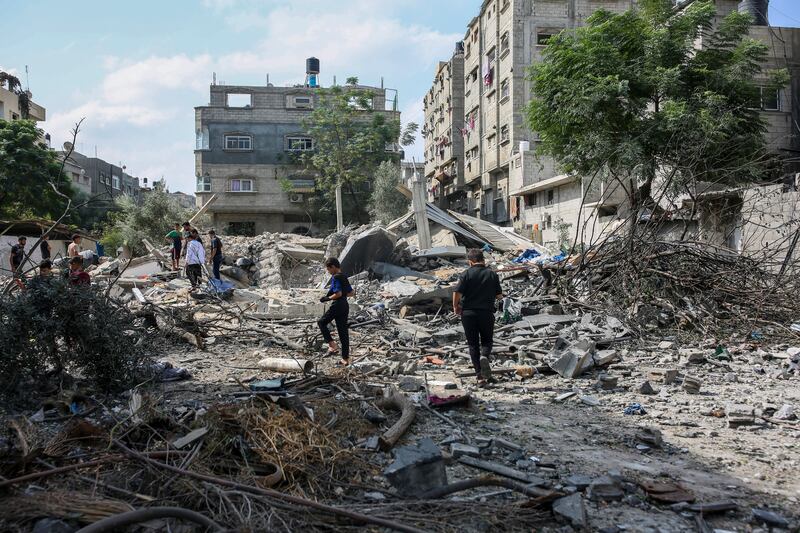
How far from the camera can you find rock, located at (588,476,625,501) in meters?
3.19

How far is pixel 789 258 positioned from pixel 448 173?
34.8 metres

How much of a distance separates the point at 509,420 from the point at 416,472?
6.33 feet

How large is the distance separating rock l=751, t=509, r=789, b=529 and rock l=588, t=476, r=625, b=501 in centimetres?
65

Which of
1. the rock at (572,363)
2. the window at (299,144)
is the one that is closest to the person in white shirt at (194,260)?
the rock at (572,363)

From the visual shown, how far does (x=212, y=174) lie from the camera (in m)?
36.8

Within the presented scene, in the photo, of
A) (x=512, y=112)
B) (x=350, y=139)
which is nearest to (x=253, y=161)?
(x=350, y=139)

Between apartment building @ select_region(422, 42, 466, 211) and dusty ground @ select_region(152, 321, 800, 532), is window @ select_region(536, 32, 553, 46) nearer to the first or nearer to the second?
apartment building @ select_region(422, 42, 466, 211)

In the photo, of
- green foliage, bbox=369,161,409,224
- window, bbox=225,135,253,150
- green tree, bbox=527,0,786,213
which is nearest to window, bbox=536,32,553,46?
green foliage, bbox=369,161,409,224

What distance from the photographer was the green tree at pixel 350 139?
3275cm

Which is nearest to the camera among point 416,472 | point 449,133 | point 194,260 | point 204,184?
point 416,472

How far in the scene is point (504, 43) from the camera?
1211 inches

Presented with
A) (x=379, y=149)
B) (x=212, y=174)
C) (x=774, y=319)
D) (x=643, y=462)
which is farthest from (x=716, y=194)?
(x=212, y=174)

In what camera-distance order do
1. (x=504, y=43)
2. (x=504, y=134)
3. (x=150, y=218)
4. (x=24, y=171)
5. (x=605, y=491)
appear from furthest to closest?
(x=504, y=134) → (x=504, y=43) → (x=150, y=218) → (x=24, y=171) → (x=605, y=491)

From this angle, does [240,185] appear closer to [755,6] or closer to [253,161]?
[253,161]
